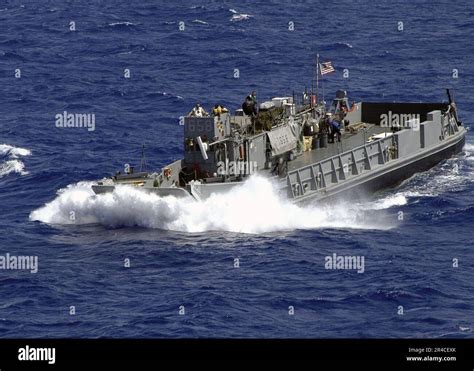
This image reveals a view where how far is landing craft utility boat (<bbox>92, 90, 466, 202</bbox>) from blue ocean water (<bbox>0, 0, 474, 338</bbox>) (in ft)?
3.25

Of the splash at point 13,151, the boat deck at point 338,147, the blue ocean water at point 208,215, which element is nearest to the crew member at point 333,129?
the boat deck at point 338,147

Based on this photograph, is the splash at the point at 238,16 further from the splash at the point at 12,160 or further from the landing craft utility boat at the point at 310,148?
the splash at the point at 12,160

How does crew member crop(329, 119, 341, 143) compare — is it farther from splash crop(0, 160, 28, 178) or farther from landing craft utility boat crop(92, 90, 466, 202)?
splash crop(0, 160, 28, 178)

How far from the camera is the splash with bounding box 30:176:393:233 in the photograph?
60.2 meters

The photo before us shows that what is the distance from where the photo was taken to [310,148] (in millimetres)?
71938

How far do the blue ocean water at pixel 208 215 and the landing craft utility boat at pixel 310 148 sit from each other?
0.99 metres

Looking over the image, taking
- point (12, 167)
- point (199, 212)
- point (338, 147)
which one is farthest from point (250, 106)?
point (12, 167)

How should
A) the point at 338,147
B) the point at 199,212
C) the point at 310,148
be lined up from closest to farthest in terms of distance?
the point at 199,212 → the point at 310,148 → the point at 338,147

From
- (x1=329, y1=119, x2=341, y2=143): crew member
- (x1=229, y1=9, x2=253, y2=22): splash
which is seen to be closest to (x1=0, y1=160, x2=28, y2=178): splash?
(x1=329, y1=119, x2=341, y2=143): crew member

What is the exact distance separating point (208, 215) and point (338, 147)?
541 inches

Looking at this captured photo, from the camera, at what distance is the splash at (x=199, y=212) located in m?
60.2

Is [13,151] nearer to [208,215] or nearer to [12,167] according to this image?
[12,167]
